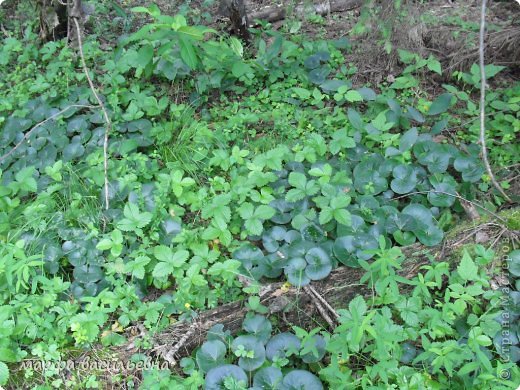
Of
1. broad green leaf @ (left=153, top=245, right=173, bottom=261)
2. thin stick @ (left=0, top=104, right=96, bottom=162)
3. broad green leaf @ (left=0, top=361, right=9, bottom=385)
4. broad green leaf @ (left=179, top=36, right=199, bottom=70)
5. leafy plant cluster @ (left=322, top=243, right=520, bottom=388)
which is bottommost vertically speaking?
leafy plant cluster @ (left=322, top=243, right=520, bottom=388)

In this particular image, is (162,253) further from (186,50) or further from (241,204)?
(186,50)

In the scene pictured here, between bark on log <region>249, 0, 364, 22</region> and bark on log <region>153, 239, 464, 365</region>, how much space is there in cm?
286

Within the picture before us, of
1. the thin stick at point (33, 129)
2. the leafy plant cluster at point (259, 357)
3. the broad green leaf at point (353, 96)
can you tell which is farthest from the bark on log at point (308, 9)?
the leafy plant cluster at point (259, 357)

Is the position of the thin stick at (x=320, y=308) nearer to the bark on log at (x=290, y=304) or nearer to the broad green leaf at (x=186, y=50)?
the bark on log at (x=290, y=304)

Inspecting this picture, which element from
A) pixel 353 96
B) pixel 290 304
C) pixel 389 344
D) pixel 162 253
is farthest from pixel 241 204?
pixel 353 96

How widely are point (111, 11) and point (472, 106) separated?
355 cm

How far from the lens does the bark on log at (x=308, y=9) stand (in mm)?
4613

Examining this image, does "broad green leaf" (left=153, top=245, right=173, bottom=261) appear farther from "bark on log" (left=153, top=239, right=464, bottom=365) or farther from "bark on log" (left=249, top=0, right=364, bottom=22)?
"bark on log" (left=249, top=0, right=364, bottom=22)

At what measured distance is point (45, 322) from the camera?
2.30 meters

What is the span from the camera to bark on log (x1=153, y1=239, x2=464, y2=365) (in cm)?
233

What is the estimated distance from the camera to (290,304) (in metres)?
2.42

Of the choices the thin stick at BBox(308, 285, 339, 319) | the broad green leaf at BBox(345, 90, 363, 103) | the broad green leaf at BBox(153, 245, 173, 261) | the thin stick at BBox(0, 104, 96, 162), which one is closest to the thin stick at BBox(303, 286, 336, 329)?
the thin stick at BBox(308, 285, 339, 319)

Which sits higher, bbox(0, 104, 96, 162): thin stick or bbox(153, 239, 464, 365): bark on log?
bbox(0, 104, 96, 162): thin stick

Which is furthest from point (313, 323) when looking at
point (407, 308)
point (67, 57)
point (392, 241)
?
point (67, 57)
